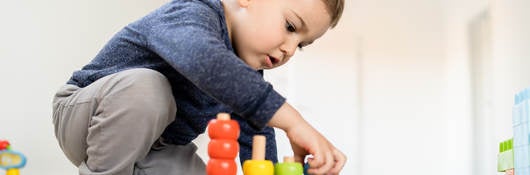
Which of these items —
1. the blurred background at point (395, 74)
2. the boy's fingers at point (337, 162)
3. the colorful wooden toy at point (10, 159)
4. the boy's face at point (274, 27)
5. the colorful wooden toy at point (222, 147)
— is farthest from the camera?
the blurred background at point (395, 74)

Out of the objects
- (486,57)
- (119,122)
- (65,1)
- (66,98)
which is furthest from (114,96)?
(486,57)

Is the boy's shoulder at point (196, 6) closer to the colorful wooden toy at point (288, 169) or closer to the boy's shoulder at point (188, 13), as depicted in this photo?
the boy's shoulder at point (188, 13)

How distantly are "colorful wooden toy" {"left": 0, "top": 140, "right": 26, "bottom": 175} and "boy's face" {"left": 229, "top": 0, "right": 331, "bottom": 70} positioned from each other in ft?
2.13

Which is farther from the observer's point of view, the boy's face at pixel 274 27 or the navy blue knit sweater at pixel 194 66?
the boy's face at pixel 274 27

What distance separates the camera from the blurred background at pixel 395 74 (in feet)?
4.63

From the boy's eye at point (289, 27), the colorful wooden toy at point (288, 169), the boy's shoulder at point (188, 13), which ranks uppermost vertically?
the boy's shoulder at point (188, 13)

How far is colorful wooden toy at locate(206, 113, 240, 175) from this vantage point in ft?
1.85

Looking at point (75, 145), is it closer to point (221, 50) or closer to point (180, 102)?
point (180, 102)

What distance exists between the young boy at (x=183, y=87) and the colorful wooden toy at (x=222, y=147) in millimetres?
67

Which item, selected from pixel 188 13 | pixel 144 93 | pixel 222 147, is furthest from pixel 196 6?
pixel 222 147

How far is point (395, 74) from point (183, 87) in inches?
42.3

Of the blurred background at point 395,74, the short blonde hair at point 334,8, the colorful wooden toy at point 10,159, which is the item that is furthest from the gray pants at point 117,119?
the blurred background at point 395,74

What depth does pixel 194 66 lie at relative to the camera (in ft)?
2.10

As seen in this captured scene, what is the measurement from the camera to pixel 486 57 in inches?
62.8
